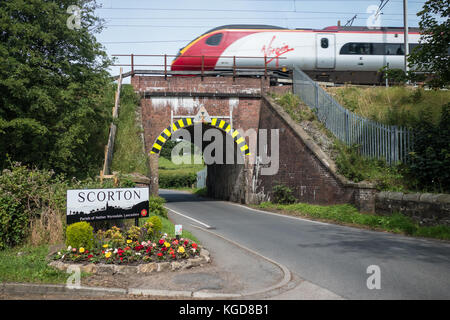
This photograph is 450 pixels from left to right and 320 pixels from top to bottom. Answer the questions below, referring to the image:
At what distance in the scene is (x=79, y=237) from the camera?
7090 mm

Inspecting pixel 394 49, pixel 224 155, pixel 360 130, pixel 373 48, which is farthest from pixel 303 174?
pixel 394 49

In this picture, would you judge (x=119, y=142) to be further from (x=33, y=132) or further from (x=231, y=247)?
(x=231, y=247)

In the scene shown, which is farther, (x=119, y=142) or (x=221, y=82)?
(x=221, y=82)

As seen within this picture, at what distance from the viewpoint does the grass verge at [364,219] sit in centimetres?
996

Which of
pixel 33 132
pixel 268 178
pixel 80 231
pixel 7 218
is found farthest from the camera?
pixel 268 178

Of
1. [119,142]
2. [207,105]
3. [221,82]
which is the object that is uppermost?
[221,82]

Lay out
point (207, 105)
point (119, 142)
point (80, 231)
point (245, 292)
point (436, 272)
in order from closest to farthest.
→ 1. point (245, 292)
2. point (436, 272)
3. point (80, 231)
4. point (119, 142)
5. point (207, 105)

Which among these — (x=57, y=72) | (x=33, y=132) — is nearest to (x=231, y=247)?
(x=33, y=132)

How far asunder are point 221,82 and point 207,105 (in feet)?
5.10

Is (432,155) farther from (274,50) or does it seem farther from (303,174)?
(274,50)

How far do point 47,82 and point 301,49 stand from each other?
14289mm

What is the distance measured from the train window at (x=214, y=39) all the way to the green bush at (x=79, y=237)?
15.8m

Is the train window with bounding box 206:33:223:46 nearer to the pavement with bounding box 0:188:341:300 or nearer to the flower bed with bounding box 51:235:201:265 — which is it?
the flower bed with bounding box 51:235:201:265

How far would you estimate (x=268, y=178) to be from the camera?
19016 millimetres
